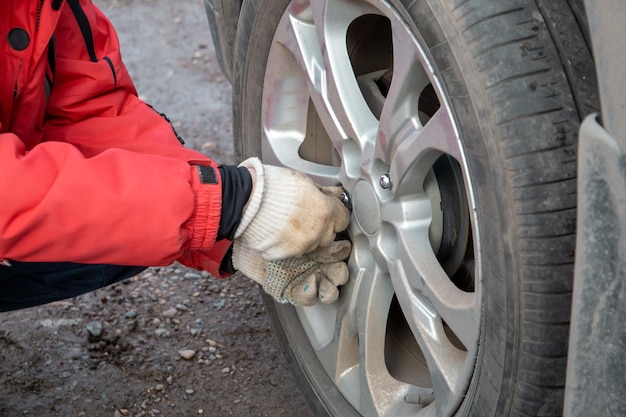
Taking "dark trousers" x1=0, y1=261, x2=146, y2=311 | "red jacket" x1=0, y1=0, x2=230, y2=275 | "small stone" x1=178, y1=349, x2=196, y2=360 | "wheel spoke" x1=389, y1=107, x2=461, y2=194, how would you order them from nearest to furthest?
"wheel spoke" x1=389, y1=107, x2=461, y2=194 → "red jacket" x1=0, y1=0, x2=230, y2=275 → "dark trousers" x1=0, y1=261, x2=146, y2=311 → "small stone" x1=178, y1=349, x2=196, y2=360

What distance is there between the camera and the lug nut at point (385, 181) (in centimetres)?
172

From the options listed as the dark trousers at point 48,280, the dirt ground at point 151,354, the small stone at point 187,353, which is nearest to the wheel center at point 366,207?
the dark trousers at point 48,280

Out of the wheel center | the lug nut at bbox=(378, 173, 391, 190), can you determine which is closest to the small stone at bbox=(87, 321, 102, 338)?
the wheel center

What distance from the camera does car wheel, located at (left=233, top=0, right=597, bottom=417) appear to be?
1.32 metres

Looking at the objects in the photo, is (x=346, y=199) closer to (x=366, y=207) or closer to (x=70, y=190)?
(x=366, y=207)

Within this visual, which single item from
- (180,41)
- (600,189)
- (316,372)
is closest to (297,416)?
(316,372)

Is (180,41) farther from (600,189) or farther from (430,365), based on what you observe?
(600,189)

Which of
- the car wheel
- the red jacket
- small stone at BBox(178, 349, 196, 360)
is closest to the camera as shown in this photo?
the car wheel

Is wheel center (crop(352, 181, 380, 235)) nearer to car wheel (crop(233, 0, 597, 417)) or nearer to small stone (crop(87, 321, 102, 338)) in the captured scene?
car wheel (crop(233, 0, 597, 417))

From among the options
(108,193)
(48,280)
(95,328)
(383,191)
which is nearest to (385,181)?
(383,191)

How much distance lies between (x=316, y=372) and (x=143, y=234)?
0.69 metres

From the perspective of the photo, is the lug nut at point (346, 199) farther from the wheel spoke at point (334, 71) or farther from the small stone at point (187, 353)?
the small stone at point (187, 353)

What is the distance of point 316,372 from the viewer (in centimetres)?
212

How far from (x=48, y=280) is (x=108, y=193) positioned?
25.6 inches
